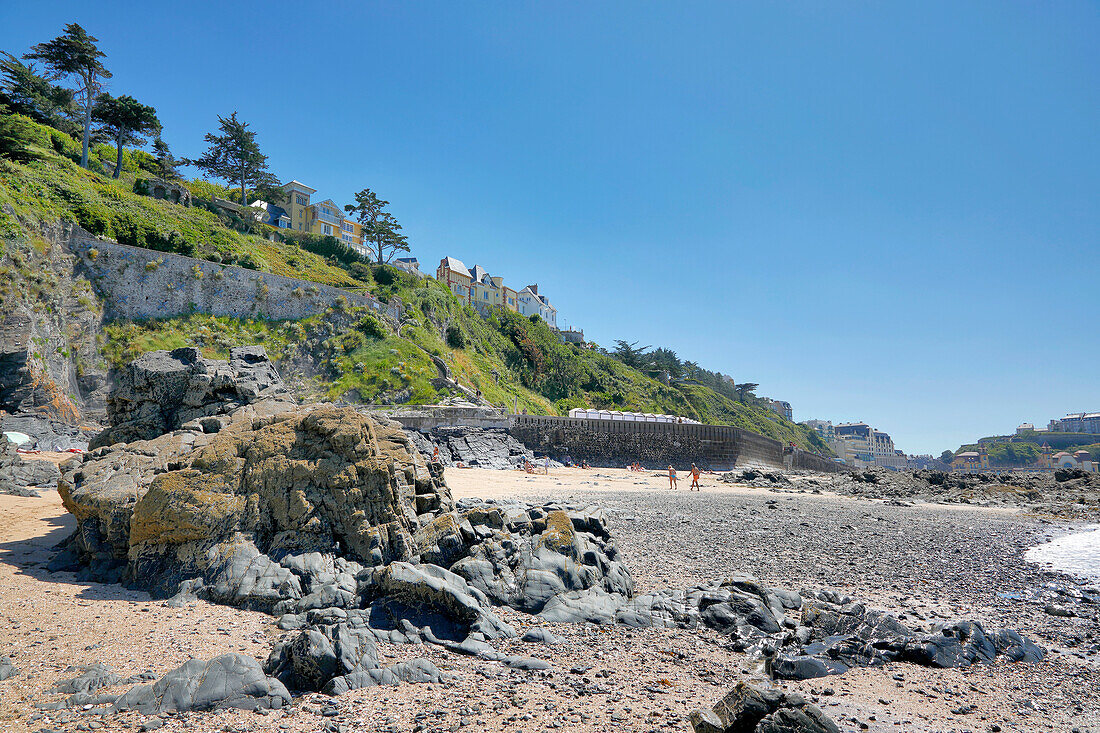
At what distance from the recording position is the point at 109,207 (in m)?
41.4

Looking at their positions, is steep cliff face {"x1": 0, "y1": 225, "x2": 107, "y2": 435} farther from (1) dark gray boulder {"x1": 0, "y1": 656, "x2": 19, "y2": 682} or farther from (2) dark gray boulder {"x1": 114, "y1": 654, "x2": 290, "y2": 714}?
(2) dark gray boulder {"x1": 114, "y1": 654, "x2": 290, "y2": 714}

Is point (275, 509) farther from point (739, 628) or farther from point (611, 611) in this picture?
point (739, 628)

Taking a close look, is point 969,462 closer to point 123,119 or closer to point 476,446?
point 476,446

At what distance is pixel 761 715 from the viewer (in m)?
→ 5.14

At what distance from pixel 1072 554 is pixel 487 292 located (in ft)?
279

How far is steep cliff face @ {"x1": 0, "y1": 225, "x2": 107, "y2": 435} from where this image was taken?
27.5 metres

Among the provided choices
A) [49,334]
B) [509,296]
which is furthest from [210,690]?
[509,296]

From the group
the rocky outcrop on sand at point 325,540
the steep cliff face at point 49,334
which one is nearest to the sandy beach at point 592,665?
the rocky outcrop on sand at point 325,540

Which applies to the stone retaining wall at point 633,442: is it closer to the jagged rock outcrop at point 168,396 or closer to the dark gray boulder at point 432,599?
the jagged rock outcrop at point 168,396

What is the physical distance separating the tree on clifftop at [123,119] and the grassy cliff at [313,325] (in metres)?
3.00

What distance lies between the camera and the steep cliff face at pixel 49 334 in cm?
2750

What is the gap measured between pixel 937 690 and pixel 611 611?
4.62m

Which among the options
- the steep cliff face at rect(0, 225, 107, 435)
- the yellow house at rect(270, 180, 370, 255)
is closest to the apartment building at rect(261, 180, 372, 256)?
the yellow house at rect(270, 180, 370, 255)

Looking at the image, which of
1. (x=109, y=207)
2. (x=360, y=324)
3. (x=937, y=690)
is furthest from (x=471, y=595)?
(x=109, y=207)
